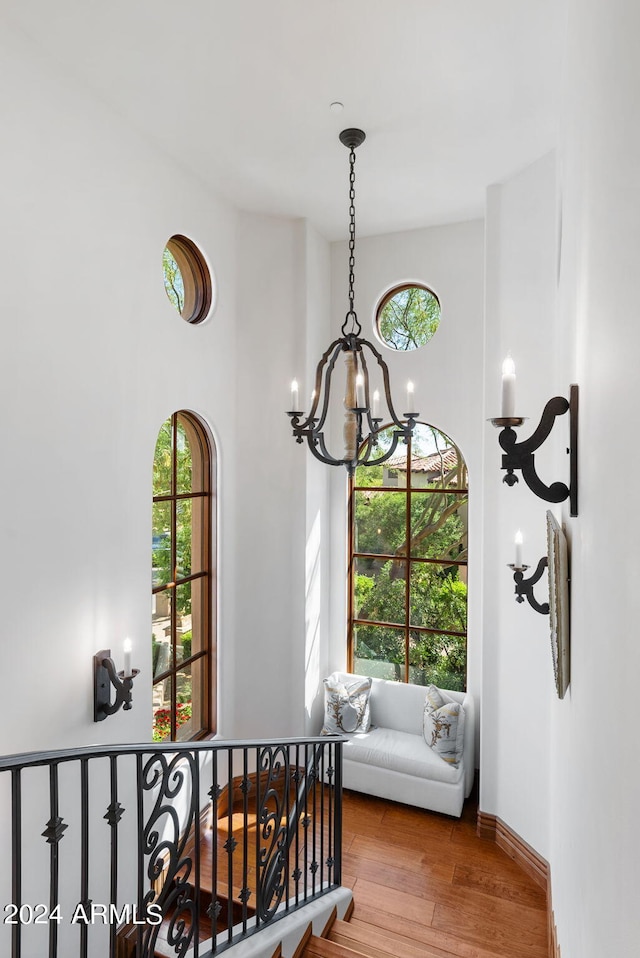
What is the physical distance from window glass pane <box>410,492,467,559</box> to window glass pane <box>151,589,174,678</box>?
188cm

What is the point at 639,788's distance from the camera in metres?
0.57

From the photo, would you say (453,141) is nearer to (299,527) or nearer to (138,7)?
(138,7)

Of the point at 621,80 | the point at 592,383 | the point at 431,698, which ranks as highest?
the point at 621,80

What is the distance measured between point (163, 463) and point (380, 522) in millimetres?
1829

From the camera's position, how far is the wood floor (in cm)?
268

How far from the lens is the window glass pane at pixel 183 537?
3.56 meters

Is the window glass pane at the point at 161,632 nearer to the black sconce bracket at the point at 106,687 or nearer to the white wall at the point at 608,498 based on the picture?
the black sconce bracket at the point at 106,687

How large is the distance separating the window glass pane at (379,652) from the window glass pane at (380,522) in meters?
0.64

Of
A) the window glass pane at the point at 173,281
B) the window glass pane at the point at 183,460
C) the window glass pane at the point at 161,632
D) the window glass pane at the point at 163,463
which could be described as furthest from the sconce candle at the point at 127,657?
the window glass pane at the point at 173,281

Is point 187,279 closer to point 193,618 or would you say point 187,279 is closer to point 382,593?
point 193,618

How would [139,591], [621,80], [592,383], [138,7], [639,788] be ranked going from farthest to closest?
1. [139,591]
2. [138,7]
3. [592,383]
4. [621,80]
5. [639,788]

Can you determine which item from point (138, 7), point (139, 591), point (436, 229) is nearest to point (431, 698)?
point (139, 591)

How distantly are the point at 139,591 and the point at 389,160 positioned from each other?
2858 millimetres

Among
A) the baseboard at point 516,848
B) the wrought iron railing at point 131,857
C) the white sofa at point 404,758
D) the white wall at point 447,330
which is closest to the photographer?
the wrought iron railing at point 131,857
